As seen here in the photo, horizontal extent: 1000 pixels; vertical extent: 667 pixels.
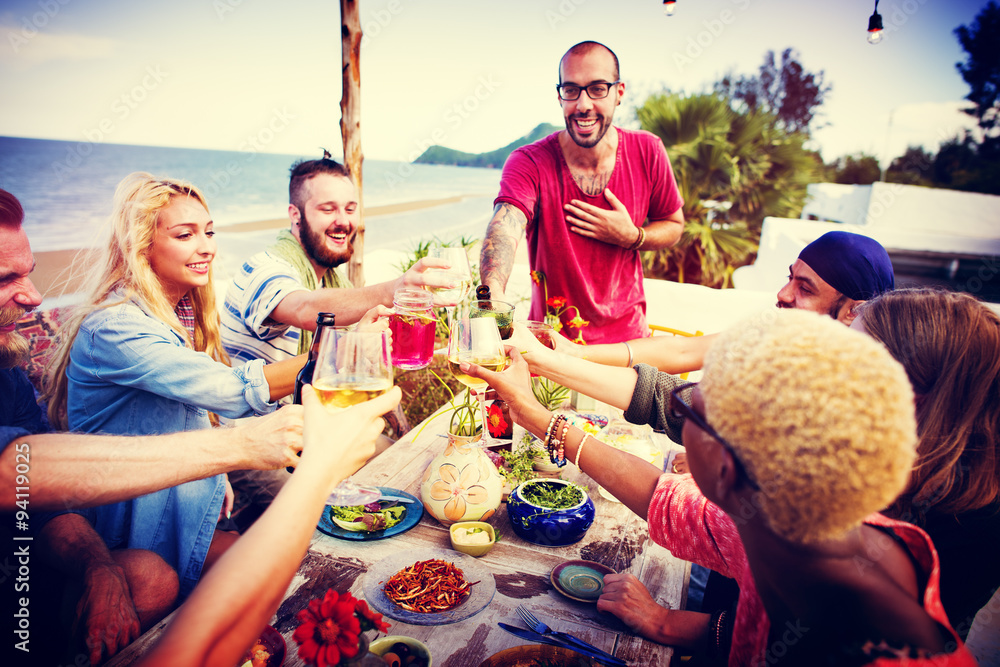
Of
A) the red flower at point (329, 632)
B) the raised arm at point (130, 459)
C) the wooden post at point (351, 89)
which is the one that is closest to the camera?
the red flower at point (329, 632)

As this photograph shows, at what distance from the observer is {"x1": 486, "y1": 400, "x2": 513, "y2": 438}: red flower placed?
218 centimetres

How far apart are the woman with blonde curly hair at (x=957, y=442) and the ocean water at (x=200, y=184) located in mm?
14489

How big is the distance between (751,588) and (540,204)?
2779 millimetres

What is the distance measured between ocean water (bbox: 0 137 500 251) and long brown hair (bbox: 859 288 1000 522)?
570 inches

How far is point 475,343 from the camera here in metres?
1.83

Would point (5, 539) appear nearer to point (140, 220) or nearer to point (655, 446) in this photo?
point (140, 220)

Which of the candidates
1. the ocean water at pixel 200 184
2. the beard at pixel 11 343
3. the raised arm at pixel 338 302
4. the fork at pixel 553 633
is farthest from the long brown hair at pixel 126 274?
the ocean water at pixel 200 184

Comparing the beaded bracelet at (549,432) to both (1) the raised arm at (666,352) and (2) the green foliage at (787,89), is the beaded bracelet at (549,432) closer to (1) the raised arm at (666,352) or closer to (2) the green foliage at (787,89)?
(1) the raised arm at (666,352)

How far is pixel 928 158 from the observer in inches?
1083

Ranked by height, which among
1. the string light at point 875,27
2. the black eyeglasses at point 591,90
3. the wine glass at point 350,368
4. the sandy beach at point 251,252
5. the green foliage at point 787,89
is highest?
the green foliage at point 787,89

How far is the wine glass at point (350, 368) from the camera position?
3.90 ft

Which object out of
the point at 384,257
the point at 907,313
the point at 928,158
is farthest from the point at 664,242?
the point at 928,158

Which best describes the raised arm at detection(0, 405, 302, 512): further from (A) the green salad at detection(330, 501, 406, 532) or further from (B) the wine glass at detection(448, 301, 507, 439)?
(B) the wine glass at detection(448, 301, 507, 439)

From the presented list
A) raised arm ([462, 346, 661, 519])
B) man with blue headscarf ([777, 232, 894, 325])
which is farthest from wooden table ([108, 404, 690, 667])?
man with blue headscarf ([777, 232, 894, 325])
